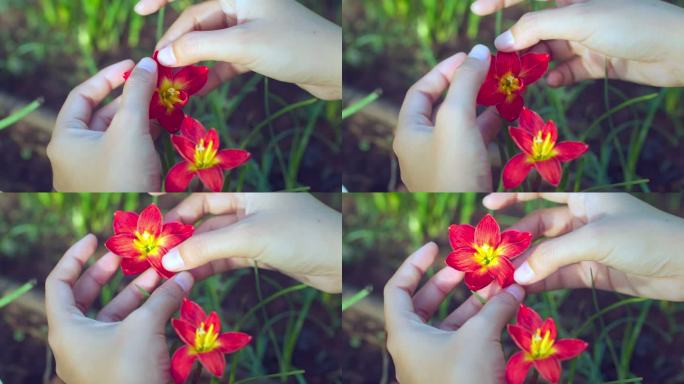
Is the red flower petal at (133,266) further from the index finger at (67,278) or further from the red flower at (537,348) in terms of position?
the red flower at (537,348)

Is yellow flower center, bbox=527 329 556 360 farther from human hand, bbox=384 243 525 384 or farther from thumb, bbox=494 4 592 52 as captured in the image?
thumb, bbox=494 4 592 52

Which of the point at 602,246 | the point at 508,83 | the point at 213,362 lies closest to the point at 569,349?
the point at 602,246

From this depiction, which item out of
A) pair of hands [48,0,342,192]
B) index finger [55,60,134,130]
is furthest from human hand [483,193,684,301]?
index finger [55,60,134,130]

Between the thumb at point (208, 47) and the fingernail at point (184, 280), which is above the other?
the thumb at point (208, 47)

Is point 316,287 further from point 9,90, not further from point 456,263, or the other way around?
point 9,90

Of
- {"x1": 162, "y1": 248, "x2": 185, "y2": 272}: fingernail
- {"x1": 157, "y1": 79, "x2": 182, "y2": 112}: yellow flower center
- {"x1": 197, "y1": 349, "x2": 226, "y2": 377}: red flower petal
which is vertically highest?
{"x1": 157, "y1": 79, "x2": 182, "y2": 112}: yellow flower center

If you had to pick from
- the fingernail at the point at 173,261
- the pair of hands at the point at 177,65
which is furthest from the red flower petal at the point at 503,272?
the fingernail at the point at 173,261
